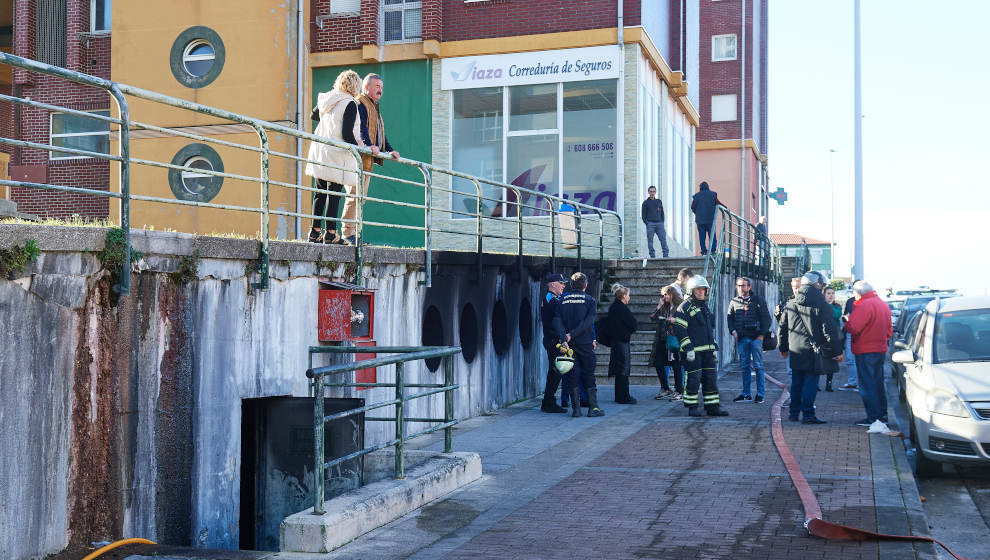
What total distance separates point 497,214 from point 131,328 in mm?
14579

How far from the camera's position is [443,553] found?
238 inches

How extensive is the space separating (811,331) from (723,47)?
3464 cm

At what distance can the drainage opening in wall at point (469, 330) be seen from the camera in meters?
12.7

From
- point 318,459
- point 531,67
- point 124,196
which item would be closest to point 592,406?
point 318,459

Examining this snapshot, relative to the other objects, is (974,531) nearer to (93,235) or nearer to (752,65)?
(93,235)

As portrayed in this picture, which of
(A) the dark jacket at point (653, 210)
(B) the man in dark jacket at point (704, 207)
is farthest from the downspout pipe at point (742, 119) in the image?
(A) the dark jacket at point (653, 210)

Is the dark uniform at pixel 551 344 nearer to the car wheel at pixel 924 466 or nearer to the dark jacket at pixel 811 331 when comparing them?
the dark jacket at pixel 811 331

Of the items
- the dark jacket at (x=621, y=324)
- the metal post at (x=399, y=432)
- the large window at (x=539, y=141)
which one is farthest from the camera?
the large window at (x=539, y=141)

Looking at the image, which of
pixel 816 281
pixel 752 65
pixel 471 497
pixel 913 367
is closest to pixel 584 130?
pixel 816 281

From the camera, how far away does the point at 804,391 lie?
37.9 ft

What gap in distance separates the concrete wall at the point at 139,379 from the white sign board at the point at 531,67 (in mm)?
12182

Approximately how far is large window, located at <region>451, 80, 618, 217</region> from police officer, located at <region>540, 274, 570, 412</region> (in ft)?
25.3

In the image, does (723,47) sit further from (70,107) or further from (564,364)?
(564,364)

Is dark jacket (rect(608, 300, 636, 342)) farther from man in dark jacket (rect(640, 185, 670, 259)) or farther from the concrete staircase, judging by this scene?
man in dark jacket (rect(640, 185, 670, 259))
